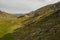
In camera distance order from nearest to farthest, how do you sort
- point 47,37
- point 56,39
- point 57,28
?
point 56,39
point 47,37
point 57,28

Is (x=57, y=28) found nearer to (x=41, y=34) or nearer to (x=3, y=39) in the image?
(x=41, y=34)

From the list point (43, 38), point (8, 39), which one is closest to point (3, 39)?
point (8, 39)

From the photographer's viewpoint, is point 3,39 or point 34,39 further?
point 3,39

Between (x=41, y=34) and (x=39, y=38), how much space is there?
6404 millimetres

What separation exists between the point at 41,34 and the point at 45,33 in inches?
99.4

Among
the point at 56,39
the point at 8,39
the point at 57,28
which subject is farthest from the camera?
the point at 8,39

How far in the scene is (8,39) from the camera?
138 m

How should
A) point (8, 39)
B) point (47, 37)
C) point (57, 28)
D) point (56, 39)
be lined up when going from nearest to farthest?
point (56, 39)
point (47, 37)
point (57, 28)
point (8, 39)

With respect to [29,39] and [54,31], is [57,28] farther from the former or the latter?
[29,39]

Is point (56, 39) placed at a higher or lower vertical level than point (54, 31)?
lower

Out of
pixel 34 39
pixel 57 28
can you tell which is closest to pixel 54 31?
pixel 57 28

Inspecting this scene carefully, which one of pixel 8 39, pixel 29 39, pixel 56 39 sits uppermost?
pixel 8 39

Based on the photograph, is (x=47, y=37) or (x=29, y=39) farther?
(x=29, y=39)

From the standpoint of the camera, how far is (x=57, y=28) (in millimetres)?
112312
